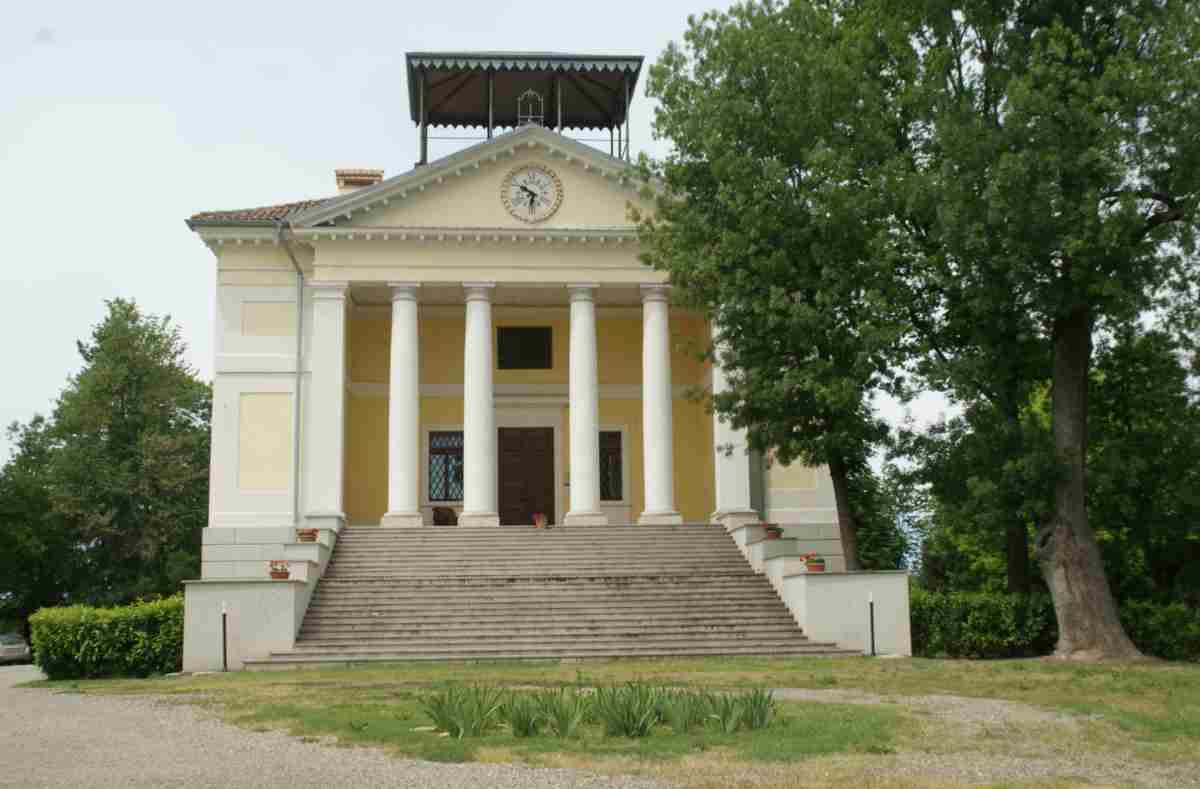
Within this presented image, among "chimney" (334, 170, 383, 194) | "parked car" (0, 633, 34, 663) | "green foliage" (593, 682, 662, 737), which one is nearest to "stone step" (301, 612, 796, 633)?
"green foliage" (593, 682, 662, 737)

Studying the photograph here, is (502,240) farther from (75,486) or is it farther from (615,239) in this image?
(75,486)

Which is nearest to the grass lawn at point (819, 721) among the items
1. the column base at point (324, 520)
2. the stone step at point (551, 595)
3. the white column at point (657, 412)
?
the stone step at point (551, 595)

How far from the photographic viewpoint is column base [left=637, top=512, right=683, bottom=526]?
30.0 m

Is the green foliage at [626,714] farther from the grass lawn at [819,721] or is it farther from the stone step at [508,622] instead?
the stone step at [508,622]

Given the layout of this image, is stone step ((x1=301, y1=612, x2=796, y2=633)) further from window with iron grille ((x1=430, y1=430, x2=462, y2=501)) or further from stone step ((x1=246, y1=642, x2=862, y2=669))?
window with iron grille ((x1=430, y1=430, x2=462, y2=501))

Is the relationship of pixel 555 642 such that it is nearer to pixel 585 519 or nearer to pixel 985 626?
pixel 585 519

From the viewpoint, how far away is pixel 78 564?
5016 cm

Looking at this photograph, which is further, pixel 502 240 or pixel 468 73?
pixel 468 73

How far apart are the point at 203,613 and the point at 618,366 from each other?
47.9ft

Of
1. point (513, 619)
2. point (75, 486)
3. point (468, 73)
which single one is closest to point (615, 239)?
point (468, 73)

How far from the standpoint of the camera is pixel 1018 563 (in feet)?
85.7

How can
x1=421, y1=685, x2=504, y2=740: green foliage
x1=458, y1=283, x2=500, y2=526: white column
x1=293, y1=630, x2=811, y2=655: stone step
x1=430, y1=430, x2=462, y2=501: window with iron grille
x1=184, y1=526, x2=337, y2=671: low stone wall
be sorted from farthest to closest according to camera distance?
x1=430, y1=430, x2=462, y2=501: window with iron grille
x1=458, y1=283, x2=500, y2=526: white column
x1=184, y1=526, x2=337, y2=671: low stone wall
x1=293, y1=630, x2=811, y2=655: stone step
x1=421, y1=685, x2=504, y2=740: green foliage

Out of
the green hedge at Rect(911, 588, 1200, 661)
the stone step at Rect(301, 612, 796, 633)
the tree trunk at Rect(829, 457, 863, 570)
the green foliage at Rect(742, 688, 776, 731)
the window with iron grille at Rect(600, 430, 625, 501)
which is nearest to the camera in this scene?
the green foliage at Rect(742, 688, 776, 731)

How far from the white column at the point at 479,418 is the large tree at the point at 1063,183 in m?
11.5
